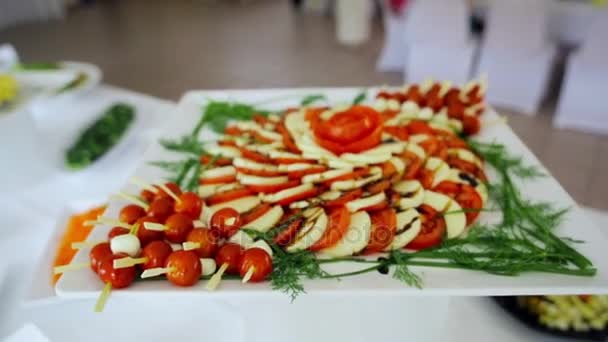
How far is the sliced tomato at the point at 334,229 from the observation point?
993mm

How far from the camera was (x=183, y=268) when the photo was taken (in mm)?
876

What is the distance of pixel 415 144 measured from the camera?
1311 mm

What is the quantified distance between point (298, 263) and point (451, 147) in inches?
25.1

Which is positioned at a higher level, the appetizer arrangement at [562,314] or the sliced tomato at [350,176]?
the sliced tomato at [350,176]

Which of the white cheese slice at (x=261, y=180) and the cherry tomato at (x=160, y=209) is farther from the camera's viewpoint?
the white cheese slice at (x=261, y=180)

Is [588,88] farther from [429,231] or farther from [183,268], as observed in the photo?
[183,268]

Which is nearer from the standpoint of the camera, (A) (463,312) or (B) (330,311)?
(B) (330,311)

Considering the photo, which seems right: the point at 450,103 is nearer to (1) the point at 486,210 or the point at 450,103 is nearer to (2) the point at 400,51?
(1) the point at 486,210

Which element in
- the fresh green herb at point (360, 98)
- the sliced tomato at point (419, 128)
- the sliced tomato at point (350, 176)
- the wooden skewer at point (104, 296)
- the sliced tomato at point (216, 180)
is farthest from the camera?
the fresh green herb at point (360, 98)

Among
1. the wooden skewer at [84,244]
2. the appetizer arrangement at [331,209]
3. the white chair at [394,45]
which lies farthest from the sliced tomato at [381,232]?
the white chair at [394,45]

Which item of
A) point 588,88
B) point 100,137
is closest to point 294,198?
point 100,137

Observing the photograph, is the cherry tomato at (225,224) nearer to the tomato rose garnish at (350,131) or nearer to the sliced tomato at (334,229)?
the sliced tomato at (334,229)

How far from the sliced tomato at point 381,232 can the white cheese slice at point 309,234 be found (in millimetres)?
101

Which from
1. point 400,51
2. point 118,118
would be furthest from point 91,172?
point 400,51
